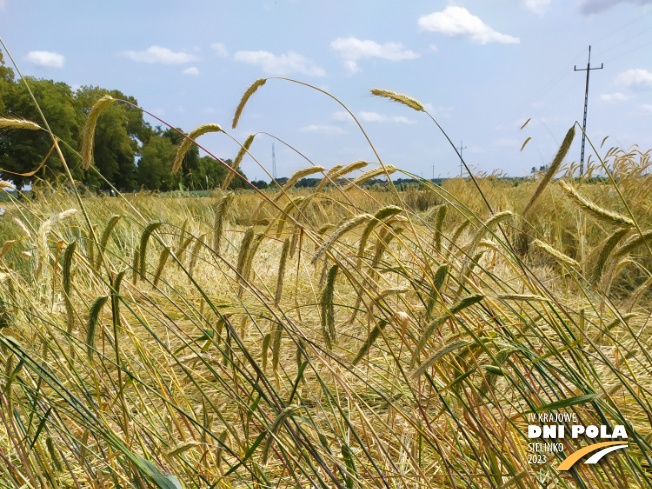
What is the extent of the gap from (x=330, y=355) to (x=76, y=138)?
56.0ft

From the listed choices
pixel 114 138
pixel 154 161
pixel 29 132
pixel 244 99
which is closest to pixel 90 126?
pixel 244 99

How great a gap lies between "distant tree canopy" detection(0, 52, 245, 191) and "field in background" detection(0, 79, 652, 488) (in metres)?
8.20

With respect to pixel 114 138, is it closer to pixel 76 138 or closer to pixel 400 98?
pixel 76 138

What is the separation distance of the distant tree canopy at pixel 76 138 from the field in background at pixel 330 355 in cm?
820

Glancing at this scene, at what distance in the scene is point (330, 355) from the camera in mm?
965

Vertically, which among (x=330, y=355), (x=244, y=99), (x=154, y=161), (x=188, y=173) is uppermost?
(x=154, y=161)

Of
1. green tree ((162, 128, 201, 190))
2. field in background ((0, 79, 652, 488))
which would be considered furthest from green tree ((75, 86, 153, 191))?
field in background ((0, 79, 652, 488))

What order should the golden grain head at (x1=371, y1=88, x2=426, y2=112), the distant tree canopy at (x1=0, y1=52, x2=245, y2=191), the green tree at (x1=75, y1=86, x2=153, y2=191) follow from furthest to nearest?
the green tree at (x1=75, y1=86, x2=153, y2=191), the distant tree canopy at (x1=0, y1=52, x2=245, y2=191), the golden grain head at (x1=371, y1=88, x2=426, y2=112)

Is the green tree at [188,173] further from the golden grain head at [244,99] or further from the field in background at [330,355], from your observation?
the field in background at [330,355]

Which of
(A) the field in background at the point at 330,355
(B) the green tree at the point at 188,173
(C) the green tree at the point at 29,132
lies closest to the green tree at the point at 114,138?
(C) the green tree at the point at 29,132

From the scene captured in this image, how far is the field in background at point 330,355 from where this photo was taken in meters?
0.93

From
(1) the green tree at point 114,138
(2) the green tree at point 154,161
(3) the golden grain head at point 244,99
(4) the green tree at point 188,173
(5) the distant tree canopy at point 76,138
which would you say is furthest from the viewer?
(2) the green tree at point 154,161

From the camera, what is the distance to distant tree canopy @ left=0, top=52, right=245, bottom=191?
18531 mm

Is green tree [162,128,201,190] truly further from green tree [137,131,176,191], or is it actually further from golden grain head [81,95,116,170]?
green tree [137,131,176,191]
